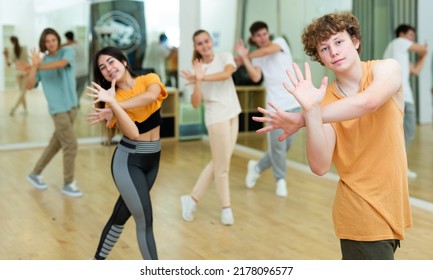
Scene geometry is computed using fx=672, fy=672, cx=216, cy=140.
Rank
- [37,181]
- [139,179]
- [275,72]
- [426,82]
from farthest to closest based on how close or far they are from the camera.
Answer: [426,82], [37,181], [275,72], [139,179]

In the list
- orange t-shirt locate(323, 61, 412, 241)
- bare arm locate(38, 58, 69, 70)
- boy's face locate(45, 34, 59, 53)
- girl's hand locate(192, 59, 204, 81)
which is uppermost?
boy's face locate(45, 34, 59, 53)

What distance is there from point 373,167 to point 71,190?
4.22 metres

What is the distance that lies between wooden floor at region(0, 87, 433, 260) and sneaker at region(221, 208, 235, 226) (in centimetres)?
5

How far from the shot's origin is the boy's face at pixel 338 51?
2225 millimetres

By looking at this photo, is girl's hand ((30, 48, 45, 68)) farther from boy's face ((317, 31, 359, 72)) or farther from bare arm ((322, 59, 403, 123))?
bare arm ((322, 59, 403, 123))

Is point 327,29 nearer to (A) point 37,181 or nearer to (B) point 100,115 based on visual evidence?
(B) point 100,115

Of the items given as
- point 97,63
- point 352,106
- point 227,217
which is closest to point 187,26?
point 227,217

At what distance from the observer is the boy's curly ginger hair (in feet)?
7.34

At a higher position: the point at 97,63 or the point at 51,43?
the point at 51,43

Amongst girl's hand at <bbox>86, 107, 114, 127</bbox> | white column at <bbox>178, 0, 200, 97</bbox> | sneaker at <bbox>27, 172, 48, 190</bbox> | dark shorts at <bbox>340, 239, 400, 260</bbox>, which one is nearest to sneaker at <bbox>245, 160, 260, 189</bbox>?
sneaker at <bbox>27, 172, 48, 190</bbox>

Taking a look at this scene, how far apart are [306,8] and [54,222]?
11.9 ft

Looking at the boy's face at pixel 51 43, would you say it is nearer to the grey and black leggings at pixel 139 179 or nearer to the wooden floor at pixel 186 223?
the wooden floor at pixel 186 223

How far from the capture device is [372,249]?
231cm

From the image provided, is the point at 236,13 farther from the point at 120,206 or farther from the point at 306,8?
the point at 120,206
